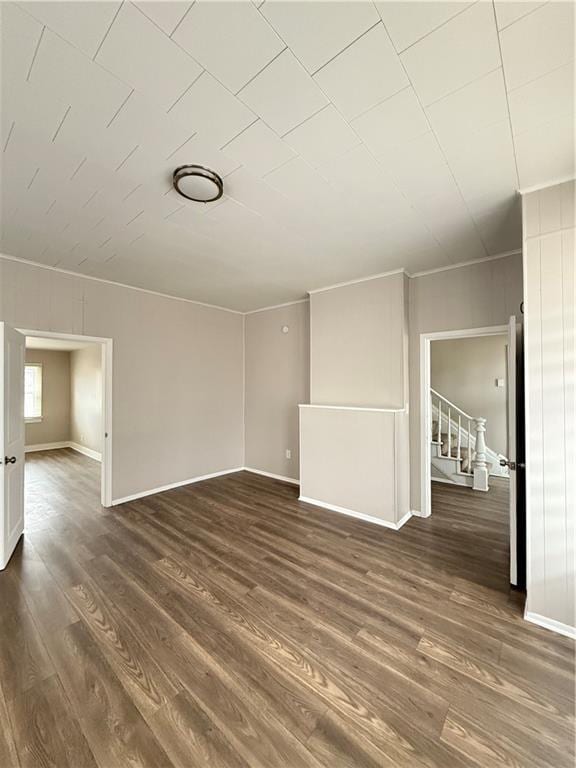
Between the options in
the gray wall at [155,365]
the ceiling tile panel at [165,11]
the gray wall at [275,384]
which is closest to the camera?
the ceiling tile panel at [165,11]

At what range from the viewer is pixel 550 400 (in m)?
1.98

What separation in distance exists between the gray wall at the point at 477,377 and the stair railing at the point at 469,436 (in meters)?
0.58

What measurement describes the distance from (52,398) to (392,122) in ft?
29.8

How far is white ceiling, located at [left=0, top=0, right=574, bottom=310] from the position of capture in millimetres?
1124

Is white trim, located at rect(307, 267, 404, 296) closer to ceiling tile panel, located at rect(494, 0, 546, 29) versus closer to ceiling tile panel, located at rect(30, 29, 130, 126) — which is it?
ceiling tile panel, located at rect(494, 0, 546, 29)

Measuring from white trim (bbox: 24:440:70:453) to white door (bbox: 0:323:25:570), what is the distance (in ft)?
17.2

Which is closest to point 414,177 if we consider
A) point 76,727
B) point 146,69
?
point 146,69

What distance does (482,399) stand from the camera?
19.0 feet

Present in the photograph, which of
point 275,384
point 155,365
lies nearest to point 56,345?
point 155,365

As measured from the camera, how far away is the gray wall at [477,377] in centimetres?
561

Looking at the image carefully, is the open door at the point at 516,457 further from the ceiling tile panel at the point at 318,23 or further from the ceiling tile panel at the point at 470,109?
the ceiling tile panel at the point at 318,23

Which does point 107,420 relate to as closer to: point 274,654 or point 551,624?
point 274,654

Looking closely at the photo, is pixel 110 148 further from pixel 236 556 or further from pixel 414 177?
pixel 236 556

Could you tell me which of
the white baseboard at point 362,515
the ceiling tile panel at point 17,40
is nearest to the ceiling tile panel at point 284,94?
the ceiling tile panel at point 17,40
